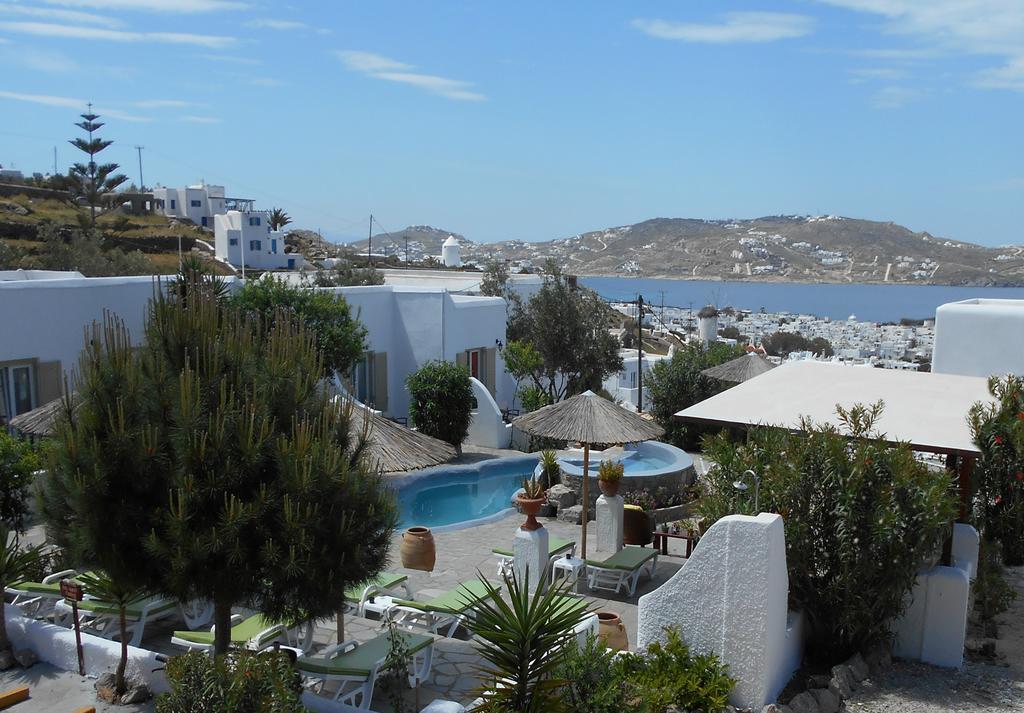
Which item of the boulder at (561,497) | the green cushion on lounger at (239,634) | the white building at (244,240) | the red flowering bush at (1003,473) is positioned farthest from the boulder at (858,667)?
the white building at (244,240)

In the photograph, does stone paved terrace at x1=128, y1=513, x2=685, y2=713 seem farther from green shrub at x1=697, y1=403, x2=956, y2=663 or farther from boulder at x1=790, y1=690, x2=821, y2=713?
boulder at x1=790, y1=690, x2=821, y2=713

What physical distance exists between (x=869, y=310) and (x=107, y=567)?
16729cm

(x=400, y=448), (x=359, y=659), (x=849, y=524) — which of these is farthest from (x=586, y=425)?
(x=359, y=659)

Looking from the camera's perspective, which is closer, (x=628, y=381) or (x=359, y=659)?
(x=359, y=659)

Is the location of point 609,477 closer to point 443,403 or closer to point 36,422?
point 36,422

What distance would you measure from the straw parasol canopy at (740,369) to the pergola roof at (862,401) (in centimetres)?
836

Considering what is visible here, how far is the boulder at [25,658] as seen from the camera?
28.6 feet

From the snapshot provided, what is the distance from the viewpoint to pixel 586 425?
12.9 meters

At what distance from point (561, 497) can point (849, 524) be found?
27.2 feet

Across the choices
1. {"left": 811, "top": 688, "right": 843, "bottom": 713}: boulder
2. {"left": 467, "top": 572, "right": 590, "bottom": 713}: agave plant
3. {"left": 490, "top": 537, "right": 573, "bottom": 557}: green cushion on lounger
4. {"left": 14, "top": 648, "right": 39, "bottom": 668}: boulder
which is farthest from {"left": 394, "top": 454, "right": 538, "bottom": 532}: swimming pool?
{"left": 467, "top": 572, "right": 590, "bottom": 713}: agave plant

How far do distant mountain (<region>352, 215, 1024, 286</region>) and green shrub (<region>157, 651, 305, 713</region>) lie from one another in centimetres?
14727

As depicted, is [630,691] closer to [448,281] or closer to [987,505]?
[987,505]

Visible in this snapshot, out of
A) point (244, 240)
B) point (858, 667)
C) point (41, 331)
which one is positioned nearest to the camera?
point (858, 667)

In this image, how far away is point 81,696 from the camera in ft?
26.5
